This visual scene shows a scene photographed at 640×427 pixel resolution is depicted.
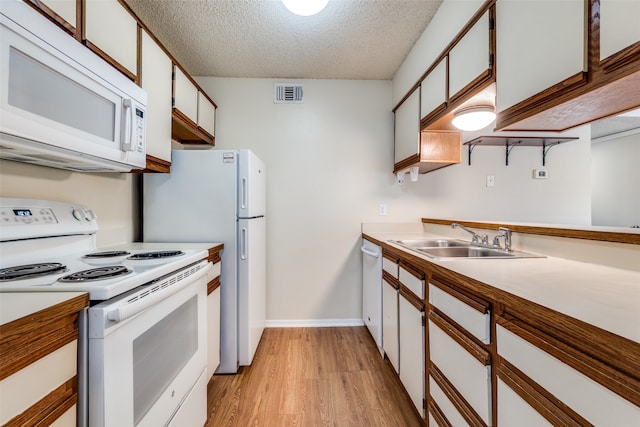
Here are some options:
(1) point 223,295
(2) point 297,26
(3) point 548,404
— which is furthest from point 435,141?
(1) point 223,295

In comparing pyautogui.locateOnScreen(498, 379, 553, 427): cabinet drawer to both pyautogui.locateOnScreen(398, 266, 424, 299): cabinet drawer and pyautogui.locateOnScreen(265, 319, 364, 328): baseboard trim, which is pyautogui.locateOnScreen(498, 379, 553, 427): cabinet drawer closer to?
pyautogui.locateOnScreen(398, 266, 424, 299): cabinet drawer

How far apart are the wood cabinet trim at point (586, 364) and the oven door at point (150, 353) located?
112 centimetres

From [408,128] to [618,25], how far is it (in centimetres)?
156

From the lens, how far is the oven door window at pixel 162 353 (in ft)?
3.07

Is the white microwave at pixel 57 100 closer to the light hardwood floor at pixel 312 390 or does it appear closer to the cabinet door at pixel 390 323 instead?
the light hardwood floor at pixel 312 390

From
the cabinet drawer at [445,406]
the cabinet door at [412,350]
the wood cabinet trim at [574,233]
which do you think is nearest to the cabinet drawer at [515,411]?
the cabinet drawer at [445,406]

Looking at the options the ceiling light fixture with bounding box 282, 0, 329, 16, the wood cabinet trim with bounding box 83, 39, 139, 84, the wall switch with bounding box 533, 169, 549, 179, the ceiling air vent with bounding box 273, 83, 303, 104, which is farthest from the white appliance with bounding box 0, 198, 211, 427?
the wall switch with bounding box 533, 169, 549, 179

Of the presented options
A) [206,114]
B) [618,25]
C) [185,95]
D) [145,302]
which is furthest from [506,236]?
[206,114]

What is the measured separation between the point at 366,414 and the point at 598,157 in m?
3.96

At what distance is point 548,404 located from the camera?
0.66m

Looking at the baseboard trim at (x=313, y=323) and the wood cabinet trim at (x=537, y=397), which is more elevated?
the wood cabinet trim at (x=537, y=397)

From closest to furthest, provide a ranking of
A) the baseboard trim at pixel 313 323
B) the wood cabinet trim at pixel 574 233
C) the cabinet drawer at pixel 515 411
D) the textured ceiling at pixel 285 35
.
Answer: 1. the cabinet drawer at pixel 515 411
2. the wood cabinet trim at pixel 574 233
3. the textured ceiling at pixel 285 35
4. the baseboard trim at pixel 313 323

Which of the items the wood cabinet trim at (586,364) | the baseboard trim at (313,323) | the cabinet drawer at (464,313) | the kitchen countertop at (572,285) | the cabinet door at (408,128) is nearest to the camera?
the wood cabinet trim at (586,364)

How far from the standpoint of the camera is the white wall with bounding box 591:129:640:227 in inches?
115
